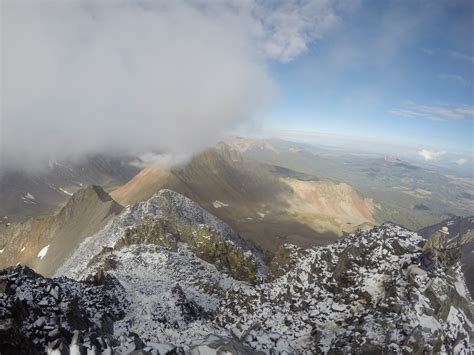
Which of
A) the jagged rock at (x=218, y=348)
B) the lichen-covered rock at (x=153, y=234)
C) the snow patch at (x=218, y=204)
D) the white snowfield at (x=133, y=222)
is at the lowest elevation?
the snow patch at (x=218, y=204)

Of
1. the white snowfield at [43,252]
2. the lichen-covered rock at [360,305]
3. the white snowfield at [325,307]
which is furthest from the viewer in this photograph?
the white snowfield at [43,252]

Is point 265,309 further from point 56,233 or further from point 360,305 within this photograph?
point 56,233

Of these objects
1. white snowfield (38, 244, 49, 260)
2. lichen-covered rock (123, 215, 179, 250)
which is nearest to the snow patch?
white snowfield (38, 244, 49, 260)

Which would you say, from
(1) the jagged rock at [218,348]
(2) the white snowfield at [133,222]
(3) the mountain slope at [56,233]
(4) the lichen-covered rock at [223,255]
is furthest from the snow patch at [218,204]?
(1) the jagged rock at [218,348]

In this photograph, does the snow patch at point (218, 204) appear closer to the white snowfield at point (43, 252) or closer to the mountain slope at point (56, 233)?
the mountain slope at point (56, 233)

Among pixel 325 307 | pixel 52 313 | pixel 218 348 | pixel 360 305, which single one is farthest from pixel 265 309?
pixel 52 313

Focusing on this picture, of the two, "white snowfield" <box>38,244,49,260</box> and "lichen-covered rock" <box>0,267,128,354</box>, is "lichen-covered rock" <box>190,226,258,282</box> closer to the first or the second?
"lichen-covered rock" <box>0,267,128,354</box>

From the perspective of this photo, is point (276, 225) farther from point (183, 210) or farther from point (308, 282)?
point (308, 282)
